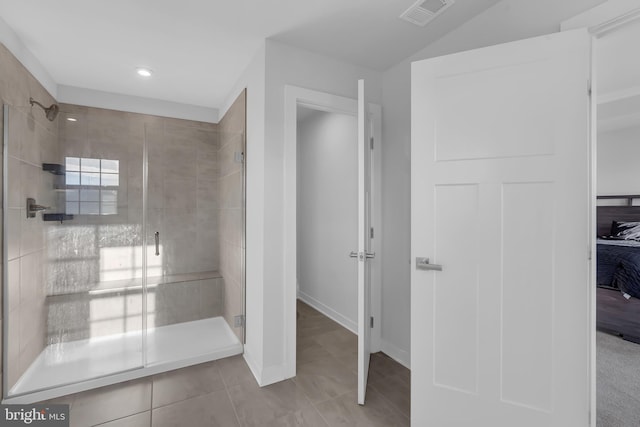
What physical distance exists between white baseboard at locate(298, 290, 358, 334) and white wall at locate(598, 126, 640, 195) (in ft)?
12.4

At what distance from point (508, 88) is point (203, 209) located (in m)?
2.78

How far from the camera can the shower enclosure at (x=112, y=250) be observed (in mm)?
1968

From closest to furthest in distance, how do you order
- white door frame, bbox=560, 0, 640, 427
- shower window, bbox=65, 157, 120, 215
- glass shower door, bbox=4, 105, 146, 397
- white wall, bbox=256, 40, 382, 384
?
white door frame, bbox=560, 0, 640, 427 → glass shower door, bbox=4, 105, 146, 397 → white wall, bbox=256, 40, 382, 384 → shower window, bbox=65, 157, 120, 215

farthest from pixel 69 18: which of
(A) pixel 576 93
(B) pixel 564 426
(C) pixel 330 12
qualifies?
(B) pixel 564 426

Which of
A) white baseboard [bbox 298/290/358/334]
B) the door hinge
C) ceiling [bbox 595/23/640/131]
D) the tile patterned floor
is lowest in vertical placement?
the tile patterned floor

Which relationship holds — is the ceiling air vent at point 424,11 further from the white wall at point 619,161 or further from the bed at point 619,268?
the white wall at point 619,161

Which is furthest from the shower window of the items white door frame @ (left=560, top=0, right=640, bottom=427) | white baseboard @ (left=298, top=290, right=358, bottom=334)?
white door frame @ (left=560, top=0, right=640, bottom=427)

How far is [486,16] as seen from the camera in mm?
1777

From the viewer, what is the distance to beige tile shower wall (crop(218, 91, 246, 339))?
2594 mm

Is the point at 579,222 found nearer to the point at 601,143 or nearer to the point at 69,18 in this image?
the point at 69,18

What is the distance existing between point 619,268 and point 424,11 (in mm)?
3420

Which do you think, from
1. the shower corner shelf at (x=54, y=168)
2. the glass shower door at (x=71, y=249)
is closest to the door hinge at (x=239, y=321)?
the glass shower door at (x=71, y=249)

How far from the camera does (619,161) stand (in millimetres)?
3557

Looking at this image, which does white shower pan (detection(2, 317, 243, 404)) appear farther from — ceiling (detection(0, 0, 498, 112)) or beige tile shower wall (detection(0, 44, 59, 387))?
ceiling (detection(0, 0, 498, 112))
